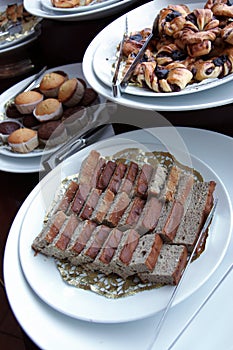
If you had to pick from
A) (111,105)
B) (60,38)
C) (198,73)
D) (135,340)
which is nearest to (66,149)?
(111,105)

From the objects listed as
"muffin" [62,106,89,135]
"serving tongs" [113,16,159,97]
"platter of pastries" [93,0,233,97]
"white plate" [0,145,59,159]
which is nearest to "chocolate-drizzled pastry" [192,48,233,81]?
"platter of pastries" [93,0,233,97]

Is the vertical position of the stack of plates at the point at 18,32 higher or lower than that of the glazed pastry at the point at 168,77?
lower

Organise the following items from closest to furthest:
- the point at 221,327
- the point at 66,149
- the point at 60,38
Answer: the point at 221,327
the point at 66,149
the point at 60,38

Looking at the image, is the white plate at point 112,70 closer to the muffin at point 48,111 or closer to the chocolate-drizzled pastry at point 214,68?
the chocolate-drizzled pastry at point 214,68

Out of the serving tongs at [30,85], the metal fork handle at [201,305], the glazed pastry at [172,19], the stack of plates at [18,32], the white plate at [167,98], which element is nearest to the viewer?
the metal fork handle at [201,305]

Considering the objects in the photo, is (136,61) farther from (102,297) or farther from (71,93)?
(102,297)

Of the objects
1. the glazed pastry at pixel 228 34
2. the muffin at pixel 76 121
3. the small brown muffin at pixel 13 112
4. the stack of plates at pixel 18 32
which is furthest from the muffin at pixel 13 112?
the glazed pastry at pixel 228 34

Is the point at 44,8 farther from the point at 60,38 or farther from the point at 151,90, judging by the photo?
the point at 151,90
